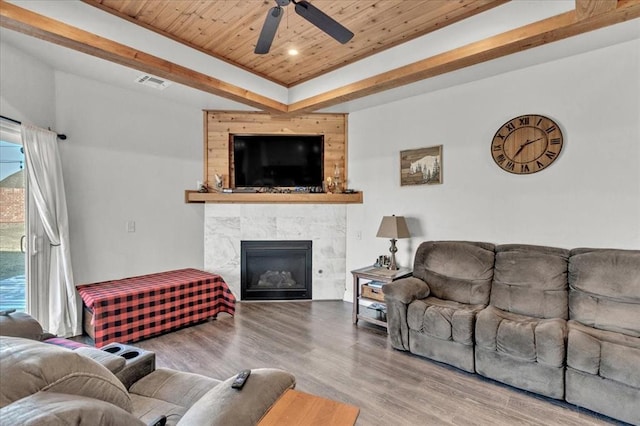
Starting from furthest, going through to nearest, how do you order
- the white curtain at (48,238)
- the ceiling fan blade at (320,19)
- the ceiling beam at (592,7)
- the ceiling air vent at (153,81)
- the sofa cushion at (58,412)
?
the ceiling air vent at (153,81), the white curtain at (48,238), the ceiling beam at (592,7), the ceiling fan blade at (320,19), the sofa cushion at (58,412)

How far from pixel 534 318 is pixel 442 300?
770 millimetres

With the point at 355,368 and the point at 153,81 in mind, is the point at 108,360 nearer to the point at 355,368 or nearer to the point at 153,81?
the point at 355,368

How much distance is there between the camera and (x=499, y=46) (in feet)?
8.25

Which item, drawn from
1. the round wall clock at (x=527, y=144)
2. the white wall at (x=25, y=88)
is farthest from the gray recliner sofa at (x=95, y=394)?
the round wall clock at (x=527, y=144)

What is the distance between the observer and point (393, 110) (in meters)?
4.20

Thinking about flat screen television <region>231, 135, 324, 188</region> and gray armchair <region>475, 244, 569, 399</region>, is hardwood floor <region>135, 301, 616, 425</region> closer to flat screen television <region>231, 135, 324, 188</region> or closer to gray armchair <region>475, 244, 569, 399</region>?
gray armchair <region>475, 244, 569, 399</region>

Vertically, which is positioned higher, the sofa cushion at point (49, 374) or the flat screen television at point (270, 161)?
the flat screen television at point (270, 161)

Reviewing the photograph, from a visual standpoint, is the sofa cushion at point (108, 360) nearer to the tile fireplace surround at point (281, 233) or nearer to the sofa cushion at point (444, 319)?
the sofa cushion at point (444, 319)

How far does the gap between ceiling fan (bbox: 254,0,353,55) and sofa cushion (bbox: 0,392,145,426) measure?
82.6 inches

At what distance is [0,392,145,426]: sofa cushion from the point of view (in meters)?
0.71

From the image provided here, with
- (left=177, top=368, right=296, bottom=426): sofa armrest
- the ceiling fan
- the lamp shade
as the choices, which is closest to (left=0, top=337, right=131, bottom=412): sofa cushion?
(left=177, top=368, right=296, bottom=426): sofa armrest

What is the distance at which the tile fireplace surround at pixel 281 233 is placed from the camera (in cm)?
452

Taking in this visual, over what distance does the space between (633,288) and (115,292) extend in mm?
4541

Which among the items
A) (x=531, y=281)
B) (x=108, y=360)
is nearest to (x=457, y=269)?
(x=531, y=281)
